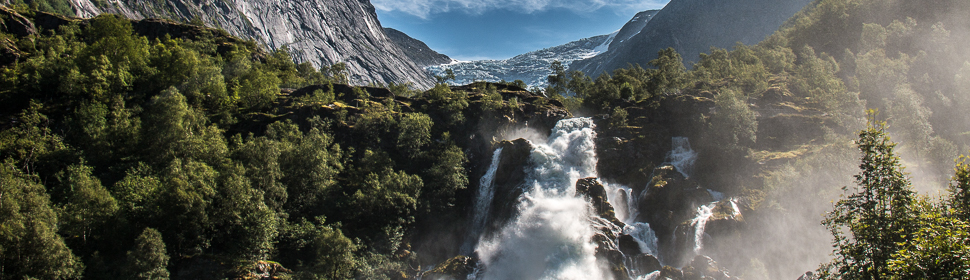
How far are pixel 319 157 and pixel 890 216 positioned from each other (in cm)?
4681

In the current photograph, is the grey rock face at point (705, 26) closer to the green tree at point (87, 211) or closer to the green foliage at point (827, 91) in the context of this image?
the green foliage at point (827, 91)

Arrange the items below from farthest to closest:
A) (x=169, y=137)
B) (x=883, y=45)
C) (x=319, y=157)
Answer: (x=883, y=45) → (x=319, y=157) → (x=169, y=137)

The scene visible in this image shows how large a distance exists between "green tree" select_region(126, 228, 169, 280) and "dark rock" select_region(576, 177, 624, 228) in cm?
3950

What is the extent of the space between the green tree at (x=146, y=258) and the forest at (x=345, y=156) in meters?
0.13

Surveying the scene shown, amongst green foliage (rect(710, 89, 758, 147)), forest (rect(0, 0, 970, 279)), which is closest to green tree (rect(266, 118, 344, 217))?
forest (rect(0, 0, 970, 279))

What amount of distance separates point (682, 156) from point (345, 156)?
4453 cm

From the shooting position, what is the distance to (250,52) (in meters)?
79.3

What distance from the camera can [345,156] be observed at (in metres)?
53.0

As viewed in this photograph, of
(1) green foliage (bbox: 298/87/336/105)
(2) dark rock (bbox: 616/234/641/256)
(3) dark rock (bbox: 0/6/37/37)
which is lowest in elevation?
(2) dark rock (bbox: 616/234/641/256)

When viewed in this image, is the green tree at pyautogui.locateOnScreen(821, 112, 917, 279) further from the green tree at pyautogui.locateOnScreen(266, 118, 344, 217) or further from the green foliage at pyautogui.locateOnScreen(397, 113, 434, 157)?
the green tree at pyautogui.locateOnScreen(266, 118, 344, 217)

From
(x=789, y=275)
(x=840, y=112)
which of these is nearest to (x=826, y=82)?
(x=840, y=112)

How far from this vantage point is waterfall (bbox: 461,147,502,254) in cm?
5034

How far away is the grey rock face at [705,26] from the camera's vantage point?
507 ft

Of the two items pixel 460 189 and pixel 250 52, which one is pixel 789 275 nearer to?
pixel 460 189
